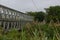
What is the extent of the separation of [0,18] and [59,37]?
41.4 ft

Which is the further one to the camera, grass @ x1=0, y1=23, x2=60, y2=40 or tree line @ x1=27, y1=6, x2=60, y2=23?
tree line @ x1=27, y1=6, x2=60, y2=23

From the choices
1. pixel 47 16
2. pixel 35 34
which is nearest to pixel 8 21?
pixel 47 16

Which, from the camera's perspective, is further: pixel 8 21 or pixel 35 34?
pixel 8 21

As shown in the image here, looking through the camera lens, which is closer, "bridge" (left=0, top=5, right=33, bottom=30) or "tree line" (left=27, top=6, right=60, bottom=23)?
"tree line" (left=27, top=6, right=60, bottom=23)

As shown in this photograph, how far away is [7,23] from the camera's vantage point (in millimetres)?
15383

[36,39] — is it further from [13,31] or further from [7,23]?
[7,23]

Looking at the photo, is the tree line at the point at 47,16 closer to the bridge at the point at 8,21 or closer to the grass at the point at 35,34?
the grass at the point at 35,34

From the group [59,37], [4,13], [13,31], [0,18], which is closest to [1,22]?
[0,18]

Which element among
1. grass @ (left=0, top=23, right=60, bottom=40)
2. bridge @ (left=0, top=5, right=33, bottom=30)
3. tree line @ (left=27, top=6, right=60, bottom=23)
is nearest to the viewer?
grass @ (left=0, top=23, right=60, bottom=40)

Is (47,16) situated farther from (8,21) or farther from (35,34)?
(35,34)

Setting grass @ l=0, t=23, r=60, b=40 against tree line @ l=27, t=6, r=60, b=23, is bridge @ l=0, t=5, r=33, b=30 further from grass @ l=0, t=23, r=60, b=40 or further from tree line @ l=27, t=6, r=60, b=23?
grass @ l=0, t=23, r=60, b=40

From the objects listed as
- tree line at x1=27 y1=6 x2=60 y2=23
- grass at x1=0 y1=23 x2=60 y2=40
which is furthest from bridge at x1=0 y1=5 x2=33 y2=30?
grass at x1=0 y1=23 x2=60 y2=40

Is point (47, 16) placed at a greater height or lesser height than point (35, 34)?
lesser

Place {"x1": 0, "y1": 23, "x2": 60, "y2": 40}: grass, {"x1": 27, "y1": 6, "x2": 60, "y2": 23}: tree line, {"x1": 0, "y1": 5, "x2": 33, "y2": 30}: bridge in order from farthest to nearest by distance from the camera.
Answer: {"x1": 0, "y1": 5, "x2": 33, "y2": 30}: bridge
{"x1": 27, "y1": 6, "x2": 60, "y2": 23}: tree line
{"x1": 0, "y1": 23, "x2": 60, "y2": 40}: grass
